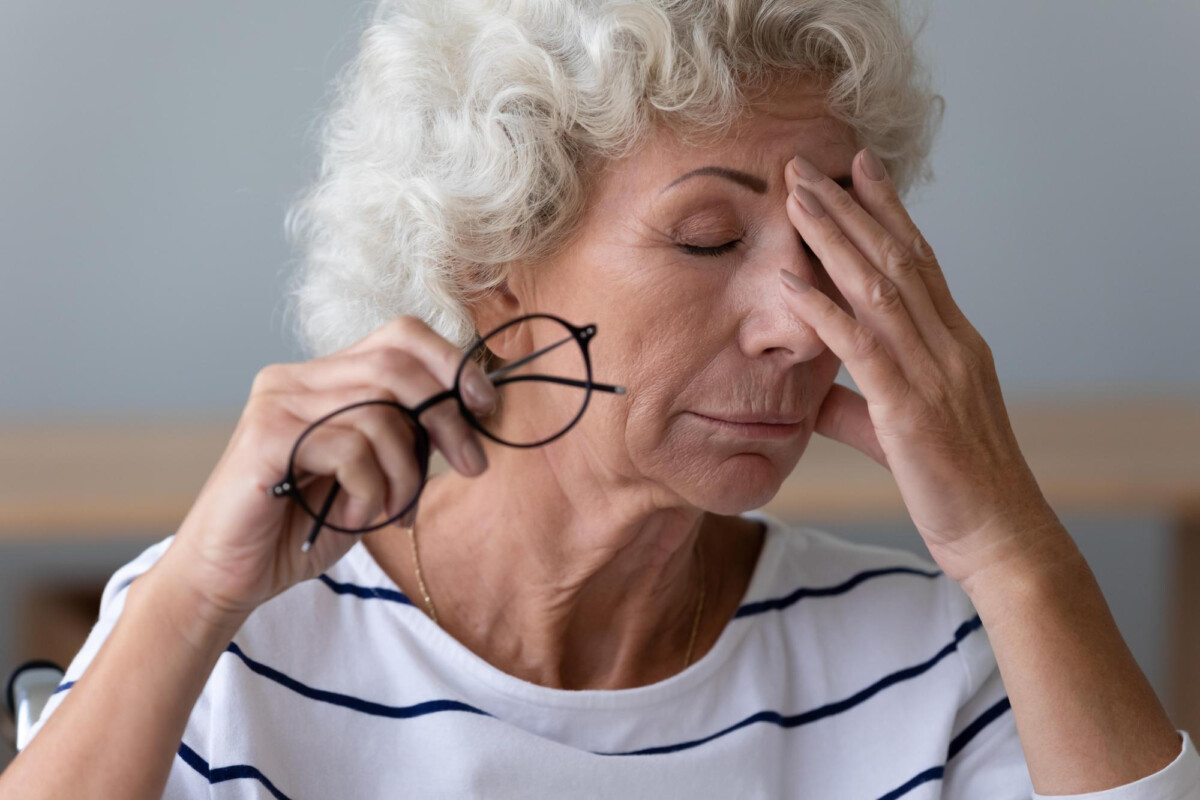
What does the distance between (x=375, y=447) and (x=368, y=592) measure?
49 cm

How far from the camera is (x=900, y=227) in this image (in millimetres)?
1293

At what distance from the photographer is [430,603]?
1.47 m

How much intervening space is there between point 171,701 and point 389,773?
0.37 metres

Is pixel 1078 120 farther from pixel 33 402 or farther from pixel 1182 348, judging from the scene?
pixel 33 402

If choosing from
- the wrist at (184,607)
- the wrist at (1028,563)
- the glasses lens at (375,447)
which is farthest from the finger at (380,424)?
the wrist at (1028,563)

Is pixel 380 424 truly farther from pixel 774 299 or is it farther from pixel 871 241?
pixel 871 241

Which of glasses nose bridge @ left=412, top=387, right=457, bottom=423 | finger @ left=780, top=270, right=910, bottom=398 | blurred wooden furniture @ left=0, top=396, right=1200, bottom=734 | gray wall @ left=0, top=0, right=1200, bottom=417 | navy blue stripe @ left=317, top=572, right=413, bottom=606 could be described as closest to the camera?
glasses nose bridge @ left=412, top=387, right=457, bottom=423

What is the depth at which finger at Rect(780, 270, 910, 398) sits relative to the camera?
1213mm

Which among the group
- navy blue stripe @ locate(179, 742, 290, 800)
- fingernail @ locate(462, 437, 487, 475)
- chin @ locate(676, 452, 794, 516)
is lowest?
navy blue stripe @ locate(179, 742, 290, 800)

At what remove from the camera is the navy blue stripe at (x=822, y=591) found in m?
1.57

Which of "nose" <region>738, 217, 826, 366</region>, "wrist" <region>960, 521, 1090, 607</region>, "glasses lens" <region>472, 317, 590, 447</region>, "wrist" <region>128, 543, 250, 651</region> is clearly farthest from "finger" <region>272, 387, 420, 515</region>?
"wrist" <region>960, 521, 1090, 607</region>

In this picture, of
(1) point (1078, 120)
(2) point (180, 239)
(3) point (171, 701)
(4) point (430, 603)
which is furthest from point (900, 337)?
(2) point (180, 239)

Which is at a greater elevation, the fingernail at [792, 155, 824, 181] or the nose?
the fingernail at [792, 155, 824, 181]

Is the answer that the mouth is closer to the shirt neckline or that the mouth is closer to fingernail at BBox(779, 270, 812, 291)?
fingernail at BBox(779, 270, 812, 291)
